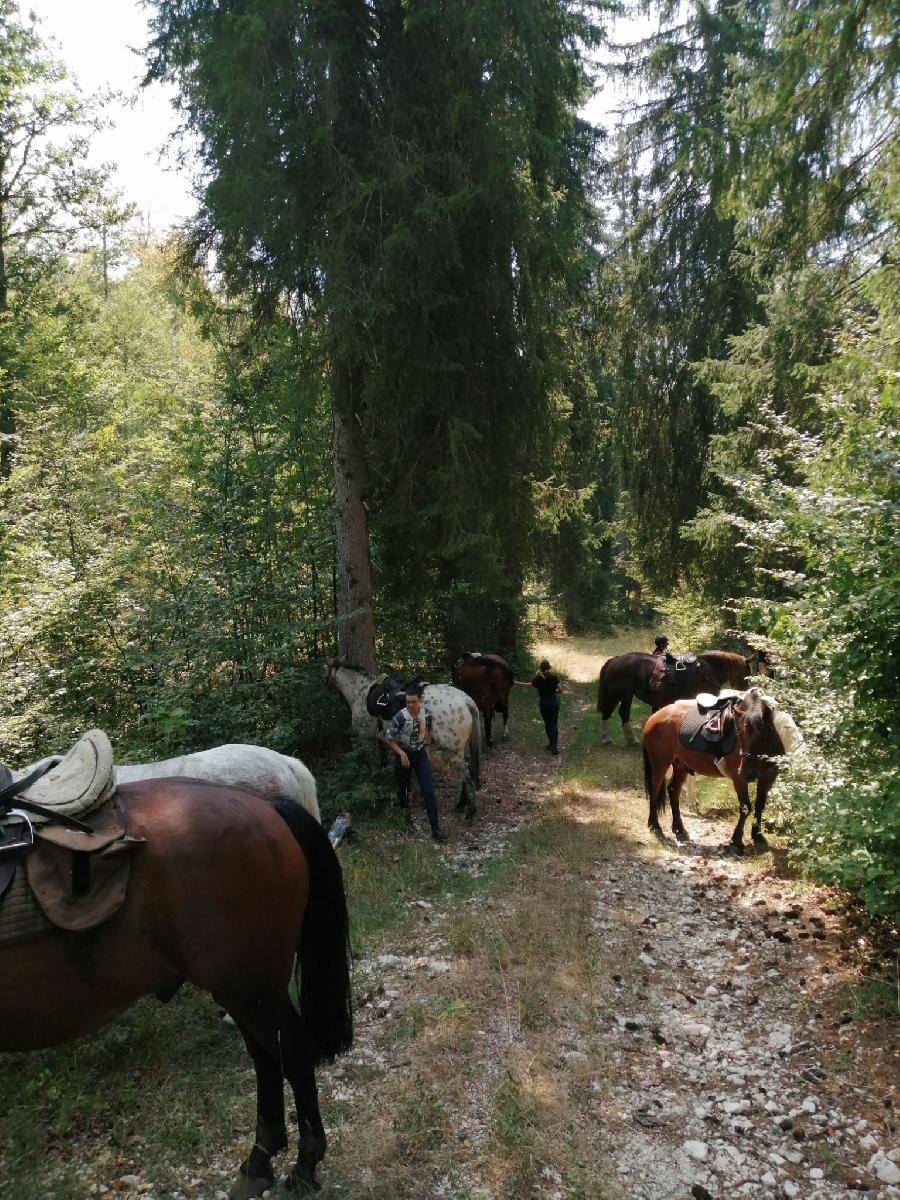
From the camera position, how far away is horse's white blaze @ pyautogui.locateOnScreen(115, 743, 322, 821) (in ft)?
16.5

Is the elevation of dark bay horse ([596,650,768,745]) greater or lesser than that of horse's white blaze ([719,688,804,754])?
lesser

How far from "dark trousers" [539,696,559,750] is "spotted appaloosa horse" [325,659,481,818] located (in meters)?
2.80

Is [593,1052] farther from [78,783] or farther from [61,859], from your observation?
[78,783]

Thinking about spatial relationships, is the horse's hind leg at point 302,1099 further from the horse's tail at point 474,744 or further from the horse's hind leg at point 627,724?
the horse's hind leg at point 627,724

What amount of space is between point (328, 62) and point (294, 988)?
886 cm

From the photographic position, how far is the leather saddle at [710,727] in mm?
7270

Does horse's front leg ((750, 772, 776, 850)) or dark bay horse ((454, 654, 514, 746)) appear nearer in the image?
horse's front leg ((750, 772, 776, 850))

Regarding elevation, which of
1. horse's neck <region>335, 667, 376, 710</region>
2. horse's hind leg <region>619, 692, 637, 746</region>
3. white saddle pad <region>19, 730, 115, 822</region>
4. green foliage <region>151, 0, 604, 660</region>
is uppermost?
green foliage <region>151, 0, 604, 660</region>

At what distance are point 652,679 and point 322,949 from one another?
29.6 ft

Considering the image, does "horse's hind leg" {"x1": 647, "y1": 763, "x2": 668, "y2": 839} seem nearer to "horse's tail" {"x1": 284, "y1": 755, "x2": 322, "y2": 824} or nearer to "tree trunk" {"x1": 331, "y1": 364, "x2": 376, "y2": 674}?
"tree trunk" {"x1": 331, "y1": 364, "x2": 376, "y2": 674}

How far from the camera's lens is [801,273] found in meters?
11.3

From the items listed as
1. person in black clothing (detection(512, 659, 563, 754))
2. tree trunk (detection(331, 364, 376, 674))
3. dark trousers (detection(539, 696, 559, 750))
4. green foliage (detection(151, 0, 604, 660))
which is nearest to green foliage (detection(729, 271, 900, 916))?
green foliage (detection(151, 0, 604, 660))

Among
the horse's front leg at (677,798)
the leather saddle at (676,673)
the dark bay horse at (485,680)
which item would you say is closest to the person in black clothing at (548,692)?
the dark bay horse at (485,680)

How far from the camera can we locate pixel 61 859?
9.80 ft
